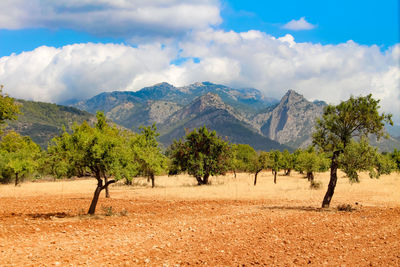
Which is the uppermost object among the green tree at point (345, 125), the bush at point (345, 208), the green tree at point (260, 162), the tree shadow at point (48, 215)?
the green tree at point (345, 125)

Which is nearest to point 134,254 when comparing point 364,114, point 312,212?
point 312,212

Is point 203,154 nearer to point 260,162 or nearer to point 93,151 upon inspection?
point 260,162

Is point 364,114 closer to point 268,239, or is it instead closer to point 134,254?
point 268,239

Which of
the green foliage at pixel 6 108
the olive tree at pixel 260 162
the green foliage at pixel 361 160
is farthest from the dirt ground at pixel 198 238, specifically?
the olive tree at pixel 260 162

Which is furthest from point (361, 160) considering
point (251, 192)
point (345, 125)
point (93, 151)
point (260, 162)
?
point (260, 162)

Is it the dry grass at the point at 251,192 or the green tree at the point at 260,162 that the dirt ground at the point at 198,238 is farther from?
the green tree at the point at 260,162

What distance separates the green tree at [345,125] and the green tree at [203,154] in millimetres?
31784

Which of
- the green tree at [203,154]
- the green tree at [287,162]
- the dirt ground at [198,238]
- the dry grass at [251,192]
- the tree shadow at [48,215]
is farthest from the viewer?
the green tree at [287,162]

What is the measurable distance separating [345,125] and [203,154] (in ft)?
111

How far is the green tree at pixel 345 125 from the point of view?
25.9 m

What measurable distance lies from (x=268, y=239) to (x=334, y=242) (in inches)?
117

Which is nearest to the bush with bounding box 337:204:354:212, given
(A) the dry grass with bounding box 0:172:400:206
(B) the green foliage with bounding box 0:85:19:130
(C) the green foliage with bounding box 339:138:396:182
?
(C) the green foliage with bounding box 339:138:396:182

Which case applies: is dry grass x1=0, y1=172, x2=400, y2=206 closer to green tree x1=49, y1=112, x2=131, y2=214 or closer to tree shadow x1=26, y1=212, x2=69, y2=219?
tree shadow x1=26, y1=212, x2=69, y2=219

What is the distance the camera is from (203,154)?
58.2 metres
